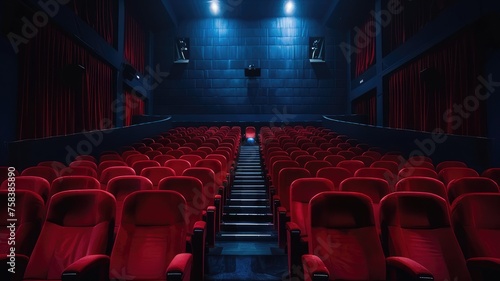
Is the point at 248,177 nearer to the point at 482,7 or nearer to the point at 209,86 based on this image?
the point at 482,7

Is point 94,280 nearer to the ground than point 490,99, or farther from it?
nearer to the ground

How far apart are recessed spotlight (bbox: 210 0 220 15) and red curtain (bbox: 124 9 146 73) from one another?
8.98ft

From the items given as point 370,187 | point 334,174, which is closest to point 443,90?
point 334,174

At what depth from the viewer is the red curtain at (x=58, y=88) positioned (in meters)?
6.20

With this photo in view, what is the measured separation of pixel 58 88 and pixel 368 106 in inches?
382

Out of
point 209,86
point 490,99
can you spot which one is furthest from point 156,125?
point 490,99

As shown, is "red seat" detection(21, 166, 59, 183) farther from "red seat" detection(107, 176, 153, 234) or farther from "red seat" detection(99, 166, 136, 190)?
"red seat" detection(107, 176, 153, 234)

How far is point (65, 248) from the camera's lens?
7.41 feet

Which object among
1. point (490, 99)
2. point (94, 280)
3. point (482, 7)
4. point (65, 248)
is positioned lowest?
point (94, 280)

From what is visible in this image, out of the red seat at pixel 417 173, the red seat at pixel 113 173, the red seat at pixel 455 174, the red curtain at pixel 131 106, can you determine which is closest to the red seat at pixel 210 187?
the red seat at pixel 113 173

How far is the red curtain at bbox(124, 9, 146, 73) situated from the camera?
12.1 metres

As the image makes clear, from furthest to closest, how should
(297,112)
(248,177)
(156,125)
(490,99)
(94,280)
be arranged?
(297,112)
(156,125)
(248,177)
(490,99)
(94,280)

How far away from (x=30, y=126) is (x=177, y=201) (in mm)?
5032

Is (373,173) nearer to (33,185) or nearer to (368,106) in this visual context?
(33,185)
